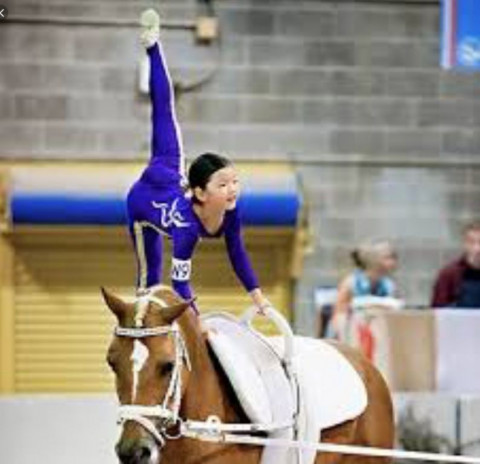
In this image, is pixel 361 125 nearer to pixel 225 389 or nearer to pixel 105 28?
pixel 105 28

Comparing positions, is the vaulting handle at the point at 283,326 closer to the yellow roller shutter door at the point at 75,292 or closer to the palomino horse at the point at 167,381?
the palomino horse at the point at 167,381

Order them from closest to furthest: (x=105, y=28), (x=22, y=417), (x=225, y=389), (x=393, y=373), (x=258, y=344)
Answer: (x=225, y=389)
(x=258, y=344)
(x=22, y=417)
(x=393, y=373)
(x=105, y=28)

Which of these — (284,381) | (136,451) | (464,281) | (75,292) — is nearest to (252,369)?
(284,381)

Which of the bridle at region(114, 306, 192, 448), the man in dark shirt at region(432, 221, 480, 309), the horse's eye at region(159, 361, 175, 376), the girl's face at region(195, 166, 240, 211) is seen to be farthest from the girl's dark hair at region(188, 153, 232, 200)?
the man in dark shirt at region(432, 221, 480, 309)

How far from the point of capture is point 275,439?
179 inches

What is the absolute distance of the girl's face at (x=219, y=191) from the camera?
462 centimetres

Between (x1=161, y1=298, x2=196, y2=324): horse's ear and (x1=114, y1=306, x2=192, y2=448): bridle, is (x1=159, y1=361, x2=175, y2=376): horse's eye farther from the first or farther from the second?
(x1=161, y1=298, x2=196, y2=324): horse's ear

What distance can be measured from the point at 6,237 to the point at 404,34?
283 centimetres

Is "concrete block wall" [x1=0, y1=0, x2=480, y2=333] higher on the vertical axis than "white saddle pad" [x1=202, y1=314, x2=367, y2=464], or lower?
higher

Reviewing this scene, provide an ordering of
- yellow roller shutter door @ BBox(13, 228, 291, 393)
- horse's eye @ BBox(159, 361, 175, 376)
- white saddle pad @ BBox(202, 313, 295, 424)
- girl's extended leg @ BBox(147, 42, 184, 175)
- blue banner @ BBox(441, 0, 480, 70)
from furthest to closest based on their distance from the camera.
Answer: yellow roller shutter door @ BBox(13, 228, 291, 393)
blue banner @ BBox(441, 0, 480, 70)
girl's extended leg @ BBox(147, 42, 184, 175)
white saddle pad @ BBox(202, 313, 295, 424)
horse's eye @ BBox(159, 361, 175, 376)

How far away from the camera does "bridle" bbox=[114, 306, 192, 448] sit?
13.2 ft

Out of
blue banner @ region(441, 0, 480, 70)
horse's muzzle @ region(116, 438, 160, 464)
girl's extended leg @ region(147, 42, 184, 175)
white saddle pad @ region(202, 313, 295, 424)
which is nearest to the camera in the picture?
horse's muzzle @ region(116, 438, 160, 464)

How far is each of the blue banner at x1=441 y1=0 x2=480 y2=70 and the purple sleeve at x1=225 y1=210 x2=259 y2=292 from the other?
428 centimetres

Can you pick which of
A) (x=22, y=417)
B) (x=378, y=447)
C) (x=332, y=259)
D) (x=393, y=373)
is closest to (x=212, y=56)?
(x=332, y=259)
